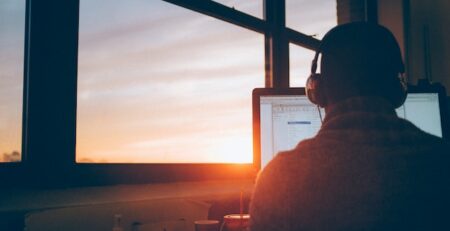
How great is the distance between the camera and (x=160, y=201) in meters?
1.54

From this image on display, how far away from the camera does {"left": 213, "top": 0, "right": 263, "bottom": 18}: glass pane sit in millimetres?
2445

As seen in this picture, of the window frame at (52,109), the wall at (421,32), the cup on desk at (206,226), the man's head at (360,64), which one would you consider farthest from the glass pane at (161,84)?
the wall at (421,32)

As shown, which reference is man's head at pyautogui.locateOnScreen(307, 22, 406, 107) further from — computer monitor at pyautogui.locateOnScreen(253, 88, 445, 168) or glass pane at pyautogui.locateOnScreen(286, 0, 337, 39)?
glass pane at pyautogui.locateOnScreen(286, 0, 337, 39)

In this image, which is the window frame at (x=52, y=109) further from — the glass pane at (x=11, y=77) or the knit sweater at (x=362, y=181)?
the knit sweater at (x=362, y=181)

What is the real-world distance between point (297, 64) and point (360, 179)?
2137 mm

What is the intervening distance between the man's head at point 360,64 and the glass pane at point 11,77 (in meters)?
0.98

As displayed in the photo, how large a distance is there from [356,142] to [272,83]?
6.24 feet

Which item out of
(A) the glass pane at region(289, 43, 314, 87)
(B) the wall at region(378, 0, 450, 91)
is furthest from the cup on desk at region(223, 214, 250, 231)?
(B) the wall at region(378, 0, 450, 91)

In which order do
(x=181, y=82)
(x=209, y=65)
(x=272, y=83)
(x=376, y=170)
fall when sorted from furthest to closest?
(x=272, y=83), (x=209, y=65), (x=181, y=82), (x=376, y=170)

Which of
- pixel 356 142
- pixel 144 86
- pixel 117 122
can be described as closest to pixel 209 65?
pixel 144 86

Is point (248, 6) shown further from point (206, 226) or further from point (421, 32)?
point (206, 226)

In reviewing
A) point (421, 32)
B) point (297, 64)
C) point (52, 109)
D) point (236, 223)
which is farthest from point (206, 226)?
point (421, 32)

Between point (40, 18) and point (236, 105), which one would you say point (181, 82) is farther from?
point (40, 18)

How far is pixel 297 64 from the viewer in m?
2.89
